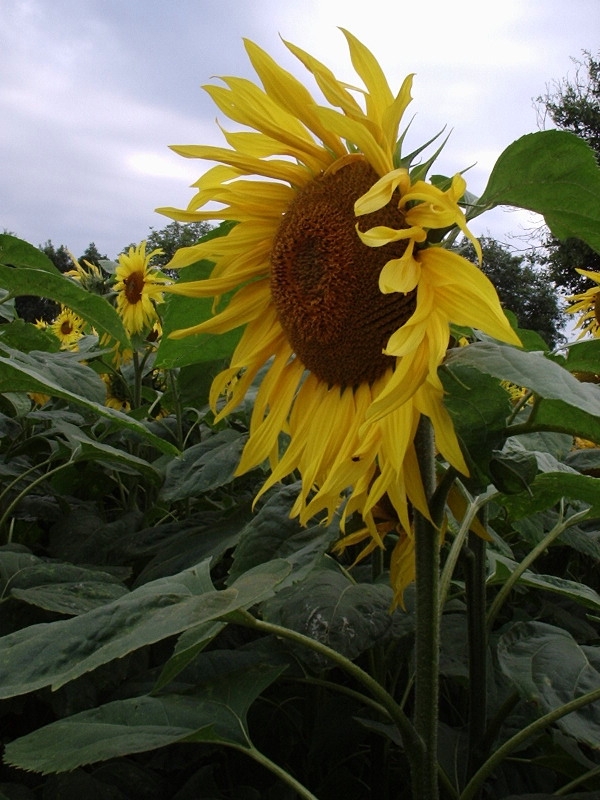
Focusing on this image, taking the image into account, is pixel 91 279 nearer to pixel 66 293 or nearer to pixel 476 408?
pixel 66 293

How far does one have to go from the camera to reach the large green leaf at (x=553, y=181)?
67cm

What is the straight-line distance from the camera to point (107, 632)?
58 cm

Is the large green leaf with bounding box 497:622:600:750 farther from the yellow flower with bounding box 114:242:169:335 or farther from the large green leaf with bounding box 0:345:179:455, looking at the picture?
the yellow flower with bounding box 114:242:169:335

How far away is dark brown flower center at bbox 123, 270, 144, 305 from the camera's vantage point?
2420 millimetres

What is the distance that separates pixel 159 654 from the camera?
107 cm

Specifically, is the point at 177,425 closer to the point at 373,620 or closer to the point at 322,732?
the point at 322,732

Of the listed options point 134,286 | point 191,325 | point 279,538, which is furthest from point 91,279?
point 279,538

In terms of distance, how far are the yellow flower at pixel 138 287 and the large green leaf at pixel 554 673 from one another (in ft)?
5.43

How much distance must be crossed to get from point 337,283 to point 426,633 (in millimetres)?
319

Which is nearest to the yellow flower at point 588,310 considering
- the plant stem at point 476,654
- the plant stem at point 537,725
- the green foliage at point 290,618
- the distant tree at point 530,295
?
the green foliage at point 290,618

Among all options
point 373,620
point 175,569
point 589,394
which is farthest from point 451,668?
point 589,394

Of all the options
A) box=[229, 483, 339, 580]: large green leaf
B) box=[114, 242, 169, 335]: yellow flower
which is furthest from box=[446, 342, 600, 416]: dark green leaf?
box=[114, 242, 169, 335]: yellow flower

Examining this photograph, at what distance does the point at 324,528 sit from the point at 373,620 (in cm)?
10

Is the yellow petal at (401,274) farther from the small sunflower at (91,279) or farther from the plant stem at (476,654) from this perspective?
the small sunflower at (91,279)
